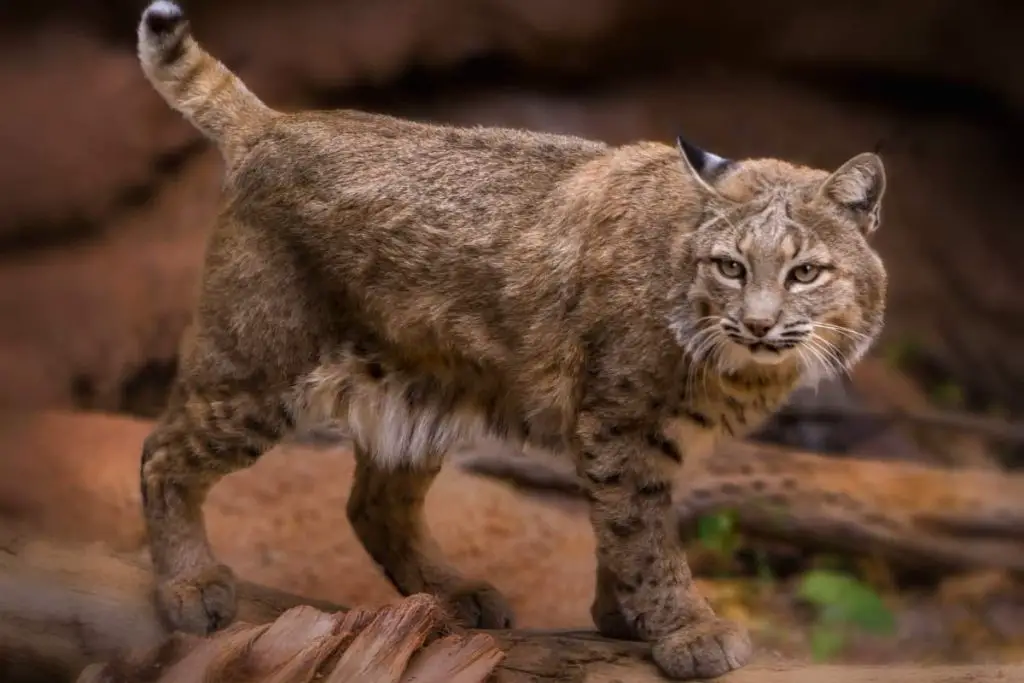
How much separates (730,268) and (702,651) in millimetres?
955

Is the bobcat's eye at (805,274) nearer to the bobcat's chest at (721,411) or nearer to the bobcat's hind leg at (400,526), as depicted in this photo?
the bobcat's chest at (721,411)

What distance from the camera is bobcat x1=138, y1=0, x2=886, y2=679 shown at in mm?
2891

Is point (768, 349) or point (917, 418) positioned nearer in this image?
point (768, 349)

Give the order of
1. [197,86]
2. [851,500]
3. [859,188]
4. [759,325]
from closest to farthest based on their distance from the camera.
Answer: [759,325], [859,188], [197,86], [851,500]

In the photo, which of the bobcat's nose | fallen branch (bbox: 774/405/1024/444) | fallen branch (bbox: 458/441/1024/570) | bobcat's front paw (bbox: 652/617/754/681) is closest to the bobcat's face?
the bobcat's nose

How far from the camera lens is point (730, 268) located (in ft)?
9.32

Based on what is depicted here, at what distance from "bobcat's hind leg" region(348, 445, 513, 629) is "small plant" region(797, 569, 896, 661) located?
1166mm

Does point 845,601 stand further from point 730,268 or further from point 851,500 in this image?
point 730,268

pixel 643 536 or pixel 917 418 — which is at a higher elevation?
pixel 917 418

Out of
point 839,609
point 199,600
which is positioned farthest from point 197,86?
point 839,609

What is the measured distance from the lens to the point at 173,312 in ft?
16.6

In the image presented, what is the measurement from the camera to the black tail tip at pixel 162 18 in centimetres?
335

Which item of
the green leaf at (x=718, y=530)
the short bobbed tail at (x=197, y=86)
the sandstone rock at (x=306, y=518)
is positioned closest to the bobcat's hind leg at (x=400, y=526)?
the sandstone rock at (x=306, y=518)

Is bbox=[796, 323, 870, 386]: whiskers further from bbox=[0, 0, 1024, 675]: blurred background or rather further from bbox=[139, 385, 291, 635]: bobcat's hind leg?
bbox=[0, 0, 1024, 675]: blurred background
